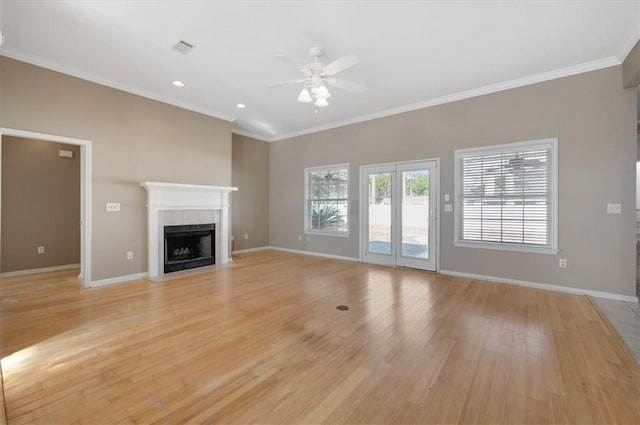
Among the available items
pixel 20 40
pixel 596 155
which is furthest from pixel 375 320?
pixel 20 40

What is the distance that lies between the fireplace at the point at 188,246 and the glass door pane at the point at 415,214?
3.99m

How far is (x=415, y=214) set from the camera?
5254 mm

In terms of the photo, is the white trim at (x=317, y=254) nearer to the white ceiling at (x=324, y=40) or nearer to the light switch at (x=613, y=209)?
the white ceiling at (x=324, y=40)

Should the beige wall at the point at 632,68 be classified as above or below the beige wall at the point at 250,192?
above

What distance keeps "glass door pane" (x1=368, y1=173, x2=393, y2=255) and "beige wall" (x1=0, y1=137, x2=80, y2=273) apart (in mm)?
6091

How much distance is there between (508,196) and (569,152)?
0.94 metres

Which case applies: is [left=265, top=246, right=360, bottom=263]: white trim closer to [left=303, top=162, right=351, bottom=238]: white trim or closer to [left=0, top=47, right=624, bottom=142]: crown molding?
[left=303, top=162, right=351, bottom=238]: white trim

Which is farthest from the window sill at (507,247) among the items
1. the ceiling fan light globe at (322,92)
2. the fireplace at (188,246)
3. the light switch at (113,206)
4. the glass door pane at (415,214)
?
the light switch at (113,206)

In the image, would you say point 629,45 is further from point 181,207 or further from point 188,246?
point 188,246

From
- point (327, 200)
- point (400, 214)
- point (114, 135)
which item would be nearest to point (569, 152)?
point (400, 214)

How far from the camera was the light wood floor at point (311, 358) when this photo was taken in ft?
5.30

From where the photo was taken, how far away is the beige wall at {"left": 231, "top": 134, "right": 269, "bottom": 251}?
700 cm

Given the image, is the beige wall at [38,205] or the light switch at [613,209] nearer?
the light switch at [613,209]

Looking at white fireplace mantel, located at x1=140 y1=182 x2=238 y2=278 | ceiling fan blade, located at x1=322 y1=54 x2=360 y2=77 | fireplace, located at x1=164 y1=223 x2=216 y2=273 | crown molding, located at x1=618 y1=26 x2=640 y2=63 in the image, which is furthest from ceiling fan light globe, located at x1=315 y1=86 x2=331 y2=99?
fireplace, located at x1=164 y1=223 x2=216 y2=273
